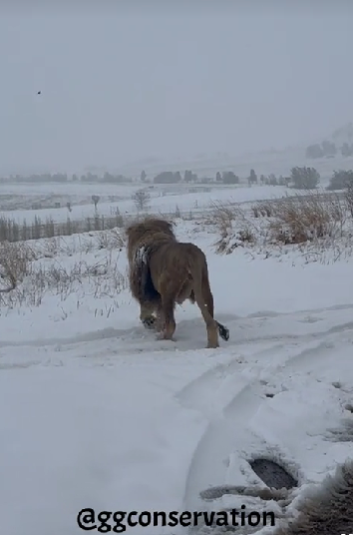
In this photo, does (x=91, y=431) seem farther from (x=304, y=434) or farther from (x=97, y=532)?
(x=304, y=434)

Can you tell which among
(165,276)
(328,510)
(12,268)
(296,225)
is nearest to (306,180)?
(296,225)

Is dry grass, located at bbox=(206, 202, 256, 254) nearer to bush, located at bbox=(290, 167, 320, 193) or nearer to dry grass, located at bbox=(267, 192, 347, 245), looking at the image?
dry grass, located at bbox=(267, 192, 347, 245)

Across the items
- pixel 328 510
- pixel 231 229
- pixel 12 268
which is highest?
pixel 231 229

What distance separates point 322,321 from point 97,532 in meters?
5.27

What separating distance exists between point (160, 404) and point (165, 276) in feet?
9.10

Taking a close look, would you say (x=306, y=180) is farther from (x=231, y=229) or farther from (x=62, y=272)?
(x=62, y=272)

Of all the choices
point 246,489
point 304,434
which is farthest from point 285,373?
point 246,489

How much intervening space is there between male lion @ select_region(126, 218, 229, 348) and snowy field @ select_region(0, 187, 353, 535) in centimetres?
23

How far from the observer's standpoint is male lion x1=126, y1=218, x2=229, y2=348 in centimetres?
710

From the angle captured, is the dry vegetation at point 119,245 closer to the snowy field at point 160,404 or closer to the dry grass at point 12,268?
the dry grass at point 12,268

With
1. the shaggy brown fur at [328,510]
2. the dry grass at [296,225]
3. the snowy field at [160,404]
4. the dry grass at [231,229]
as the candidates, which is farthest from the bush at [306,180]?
the shaggy brown fur at [328,510]

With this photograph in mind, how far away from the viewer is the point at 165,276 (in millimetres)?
7332

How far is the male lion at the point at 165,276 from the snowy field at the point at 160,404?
9.2 inches

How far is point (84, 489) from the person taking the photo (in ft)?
11.2
